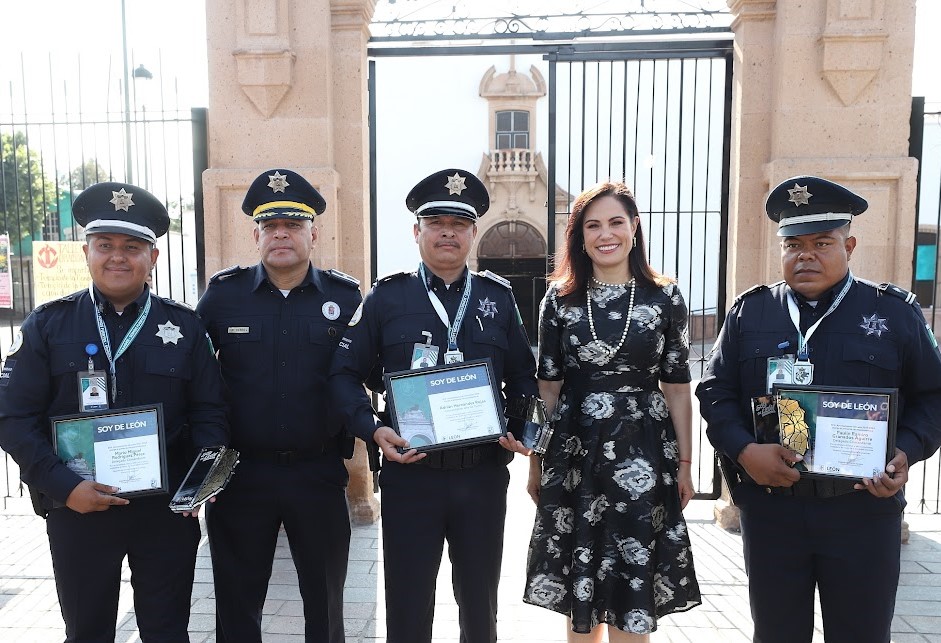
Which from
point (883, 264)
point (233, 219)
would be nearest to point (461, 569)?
point (233, 219)

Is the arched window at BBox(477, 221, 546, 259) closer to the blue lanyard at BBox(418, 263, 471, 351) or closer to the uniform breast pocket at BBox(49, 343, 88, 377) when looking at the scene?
the blue lanyard at BBox(418, 263, 471, 351)

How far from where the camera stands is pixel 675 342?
301 cm

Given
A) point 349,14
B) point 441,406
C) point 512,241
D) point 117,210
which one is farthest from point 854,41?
point 512,241

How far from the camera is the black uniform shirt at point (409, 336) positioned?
287 cm

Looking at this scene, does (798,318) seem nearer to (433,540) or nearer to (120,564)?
(433,540)

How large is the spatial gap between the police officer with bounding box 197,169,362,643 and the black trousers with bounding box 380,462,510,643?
1.26 feet

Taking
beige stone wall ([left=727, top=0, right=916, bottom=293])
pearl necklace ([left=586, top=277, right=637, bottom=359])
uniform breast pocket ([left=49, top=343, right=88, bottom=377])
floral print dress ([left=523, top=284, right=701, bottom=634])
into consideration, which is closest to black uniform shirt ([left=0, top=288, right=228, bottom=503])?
uniform breast pocket ([left=49, top=343, right=88, bottom=377])

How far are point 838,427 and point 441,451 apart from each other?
1.50m

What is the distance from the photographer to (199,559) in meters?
4.75

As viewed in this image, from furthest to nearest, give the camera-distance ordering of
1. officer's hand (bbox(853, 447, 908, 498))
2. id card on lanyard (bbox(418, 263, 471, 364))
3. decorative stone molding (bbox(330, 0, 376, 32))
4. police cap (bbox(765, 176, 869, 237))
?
1. decorative stone molding (bbox(330, 0, 376, 32))
2. id card on lanyard (bbox(418, 263, 471, 364))
3. police cap (bbox(765, 176, 869, 237))
4. officer's hand (bbox(853, 447, 908, 498))

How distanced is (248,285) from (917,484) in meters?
6.68

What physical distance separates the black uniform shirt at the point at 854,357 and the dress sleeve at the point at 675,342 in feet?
0.63

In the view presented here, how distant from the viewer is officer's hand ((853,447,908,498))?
246 centimetres

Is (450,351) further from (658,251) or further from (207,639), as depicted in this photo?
(658,251)
